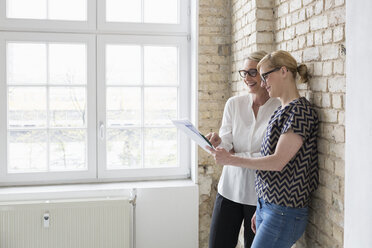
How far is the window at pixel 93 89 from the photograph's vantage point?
350cm

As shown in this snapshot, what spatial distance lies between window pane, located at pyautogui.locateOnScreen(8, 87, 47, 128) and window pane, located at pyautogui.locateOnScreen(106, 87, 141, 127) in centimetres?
61

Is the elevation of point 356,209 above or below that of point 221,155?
below

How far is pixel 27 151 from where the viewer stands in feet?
11.6

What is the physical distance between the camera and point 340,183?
77.5 inches

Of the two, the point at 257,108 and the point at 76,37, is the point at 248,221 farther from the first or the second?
the point at 76,37

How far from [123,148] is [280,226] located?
6.61ft

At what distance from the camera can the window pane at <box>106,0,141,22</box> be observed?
362 cm

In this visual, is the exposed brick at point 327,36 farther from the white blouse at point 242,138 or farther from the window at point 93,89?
the window at point 93,89

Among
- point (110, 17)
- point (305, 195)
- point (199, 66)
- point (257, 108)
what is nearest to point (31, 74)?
point (110, 17)

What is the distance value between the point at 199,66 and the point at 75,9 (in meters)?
1.30

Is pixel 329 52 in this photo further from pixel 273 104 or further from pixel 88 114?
pixel 88 114

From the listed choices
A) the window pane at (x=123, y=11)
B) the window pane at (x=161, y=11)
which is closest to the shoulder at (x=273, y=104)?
the window pane at (x=161, y=11)

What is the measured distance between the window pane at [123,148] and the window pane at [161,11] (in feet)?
3.64

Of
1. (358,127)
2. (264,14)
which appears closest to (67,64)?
(264,14)
